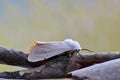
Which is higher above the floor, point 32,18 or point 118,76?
point 32,18

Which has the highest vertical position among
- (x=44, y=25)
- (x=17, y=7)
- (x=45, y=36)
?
(x=17, y=7)

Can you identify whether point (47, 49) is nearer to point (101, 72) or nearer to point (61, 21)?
point (101, 72)

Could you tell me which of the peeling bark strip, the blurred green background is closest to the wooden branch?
the peeling bark strip

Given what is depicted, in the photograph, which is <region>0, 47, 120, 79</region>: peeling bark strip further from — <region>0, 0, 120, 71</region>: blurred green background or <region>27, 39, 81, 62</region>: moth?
<region>0, 0, 120, 71</region>: blurred green background

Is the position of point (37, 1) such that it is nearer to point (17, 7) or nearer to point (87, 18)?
point (17, 7)

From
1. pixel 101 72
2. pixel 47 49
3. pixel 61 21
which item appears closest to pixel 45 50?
pixel 47 49

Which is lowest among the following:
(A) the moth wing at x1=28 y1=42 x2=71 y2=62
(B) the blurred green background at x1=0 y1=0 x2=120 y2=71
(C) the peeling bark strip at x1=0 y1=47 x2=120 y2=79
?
(C) the peeling bark strip at x1=0 y1=47 x2=120 y2=79

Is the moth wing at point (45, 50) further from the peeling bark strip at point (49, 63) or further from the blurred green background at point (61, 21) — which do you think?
the blurred green background at point (61, 21)

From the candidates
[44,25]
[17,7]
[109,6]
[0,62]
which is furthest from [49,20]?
[0,62]
